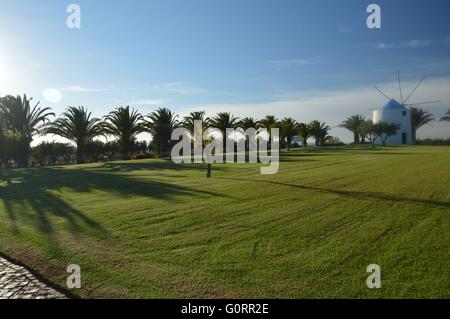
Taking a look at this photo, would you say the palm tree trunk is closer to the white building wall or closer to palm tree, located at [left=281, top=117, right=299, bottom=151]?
palm tree, located at [left=281, top=117, right=299, bottom=151]

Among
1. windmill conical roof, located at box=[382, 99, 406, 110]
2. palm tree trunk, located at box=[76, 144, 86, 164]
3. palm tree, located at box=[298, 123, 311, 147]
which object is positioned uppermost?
windmill conical roof, located at box=[382, 99, 406, 110]

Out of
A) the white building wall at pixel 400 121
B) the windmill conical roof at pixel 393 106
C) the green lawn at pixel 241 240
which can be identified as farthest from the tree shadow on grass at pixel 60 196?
the windmill conical roof at pixel 393 106

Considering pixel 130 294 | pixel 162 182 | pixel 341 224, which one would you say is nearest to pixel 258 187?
pixel 162 182

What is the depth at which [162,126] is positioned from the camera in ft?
139

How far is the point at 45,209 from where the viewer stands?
31.9 ft

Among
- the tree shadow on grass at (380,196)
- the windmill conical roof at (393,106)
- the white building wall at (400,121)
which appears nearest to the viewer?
the tree shadow on grass at (380,196)

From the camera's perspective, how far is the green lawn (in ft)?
15.7

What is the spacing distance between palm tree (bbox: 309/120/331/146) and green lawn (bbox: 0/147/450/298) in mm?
46315

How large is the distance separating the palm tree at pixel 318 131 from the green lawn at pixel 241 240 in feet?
152

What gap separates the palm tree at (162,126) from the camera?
42475mm

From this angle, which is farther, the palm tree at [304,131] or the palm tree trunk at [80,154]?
the palm tree at [304,131]

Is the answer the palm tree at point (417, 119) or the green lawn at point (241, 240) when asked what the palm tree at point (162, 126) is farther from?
the palm tree at point (417, 119)

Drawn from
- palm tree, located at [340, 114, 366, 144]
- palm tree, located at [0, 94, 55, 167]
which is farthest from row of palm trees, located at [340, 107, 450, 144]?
palm tree, located at [0, 94, 55, 167]
